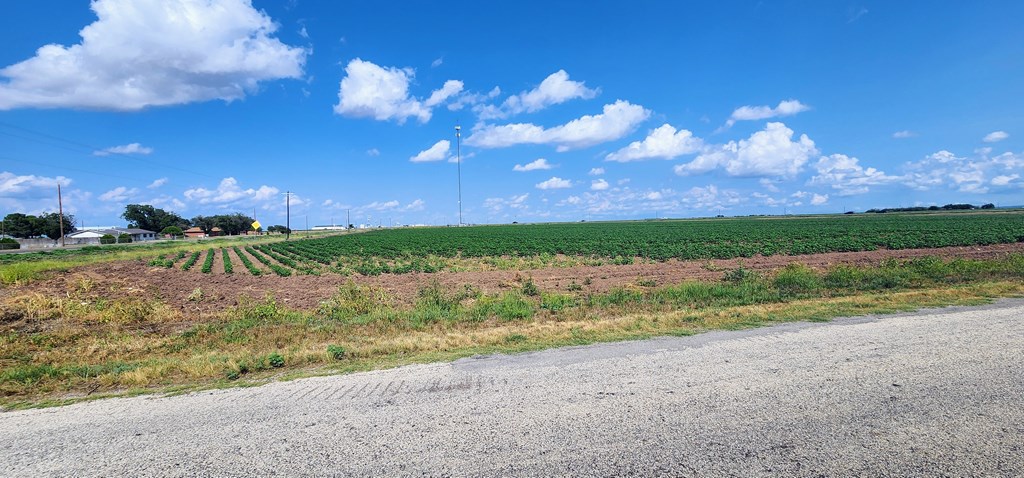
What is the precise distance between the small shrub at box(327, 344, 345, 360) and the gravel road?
4.78 feet

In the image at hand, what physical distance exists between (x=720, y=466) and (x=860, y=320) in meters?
7.88

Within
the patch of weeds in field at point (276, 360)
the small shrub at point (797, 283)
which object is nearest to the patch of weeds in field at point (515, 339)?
the patch of weeds in field at point (276, 360)

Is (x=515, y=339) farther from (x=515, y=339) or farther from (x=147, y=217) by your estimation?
(x=147, y=217)

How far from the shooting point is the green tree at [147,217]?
14000 centimetres

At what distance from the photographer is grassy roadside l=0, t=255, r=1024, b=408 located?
25.2 feet

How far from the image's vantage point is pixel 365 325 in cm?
1149

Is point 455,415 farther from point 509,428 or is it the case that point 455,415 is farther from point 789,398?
point 789,398

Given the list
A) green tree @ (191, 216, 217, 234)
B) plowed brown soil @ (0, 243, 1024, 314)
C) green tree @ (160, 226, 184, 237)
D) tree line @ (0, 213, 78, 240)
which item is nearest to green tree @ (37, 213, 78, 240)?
tree line @ (0, 213, 78, 240)

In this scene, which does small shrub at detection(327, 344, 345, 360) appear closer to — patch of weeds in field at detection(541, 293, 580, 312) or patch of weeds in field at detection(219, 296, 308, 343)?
patch of weeds in field at detection(219, 296, 308, 343)

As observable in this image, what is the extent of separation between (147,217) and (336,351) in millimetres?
172638

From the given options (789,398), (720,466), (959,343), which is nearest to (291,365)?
(720,466)

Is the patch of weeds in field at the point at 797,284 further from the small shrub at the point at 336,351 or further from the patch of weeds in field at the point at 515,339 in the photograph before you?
the small shrub at the point at 336,351

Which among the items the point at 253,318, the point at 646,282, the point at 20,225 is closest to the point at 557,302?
the point at 646,282

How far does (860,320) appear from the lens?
31.9 ft
